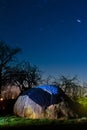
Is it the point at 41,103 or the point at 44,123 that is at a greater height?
the point at 41,103

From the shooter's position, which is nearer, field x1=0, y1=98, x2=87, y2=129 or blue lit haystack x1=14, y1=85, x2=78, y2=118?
field x1=0, y1=98, x2=87, y2=129

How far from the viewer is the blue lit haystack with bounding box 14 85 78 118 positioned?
28.5 meters

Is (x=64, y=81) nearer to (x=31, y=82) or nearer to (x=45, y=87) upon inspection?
(x=31, y=82)

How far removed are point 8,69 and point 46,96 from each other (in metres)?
13.0

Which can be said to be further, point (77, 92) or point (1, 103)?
point (77, 92)

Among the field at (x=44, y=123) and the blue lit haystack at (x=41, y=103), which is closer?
the field at (x=44, y=123)

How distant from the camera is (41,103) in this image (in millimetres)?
29031

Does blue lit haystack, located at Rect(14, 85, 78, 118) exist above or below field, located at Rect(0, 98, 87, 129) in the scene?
above

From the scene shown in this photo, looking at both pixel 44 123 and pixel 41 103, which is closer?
pixel 44 123

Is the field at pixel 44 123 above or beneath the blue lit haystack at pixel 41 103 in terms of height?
beneath

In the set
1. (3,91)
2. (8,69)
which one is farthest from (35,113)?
(3,91)

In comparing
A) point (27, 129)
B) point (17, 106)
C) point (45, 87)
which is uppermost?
point (45, 87)

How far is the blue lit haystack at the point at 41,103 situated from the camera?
2845cm

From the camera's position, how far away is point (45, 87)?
31.1 m
